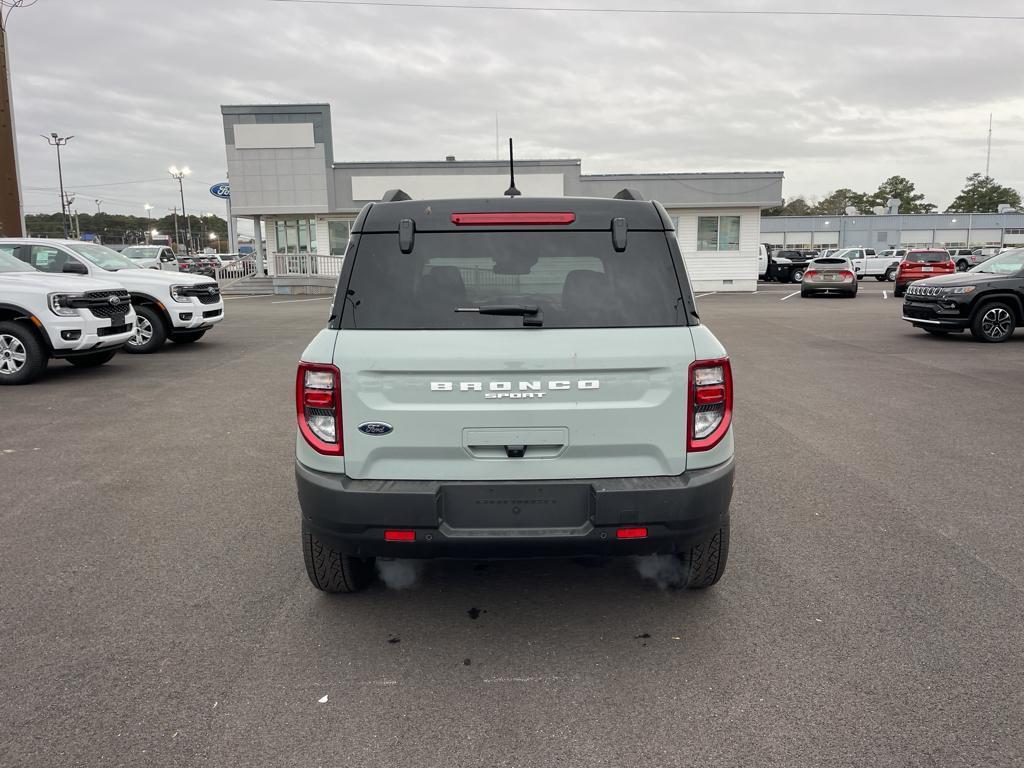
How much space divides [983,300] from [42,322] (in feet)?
47.8

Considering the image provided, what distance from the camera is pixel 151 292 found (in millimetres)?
12797

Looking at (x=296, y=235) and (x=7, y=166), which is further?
(x=296, y=235)

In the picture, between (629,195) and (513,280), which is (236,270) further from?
(513,280)

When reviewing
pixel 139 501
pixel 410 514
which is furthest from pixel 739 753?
pixel 139 501

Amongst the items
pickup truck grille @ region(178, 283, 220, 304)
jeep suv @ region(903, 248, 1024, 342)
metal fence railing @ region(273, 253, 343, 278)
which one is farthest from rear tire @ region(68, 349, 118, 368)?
metal fence railing @ region(273, 253, 343, 278)

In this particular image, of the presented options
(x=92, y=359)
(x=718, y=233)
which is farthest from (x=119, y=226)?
(x=92, y=359)

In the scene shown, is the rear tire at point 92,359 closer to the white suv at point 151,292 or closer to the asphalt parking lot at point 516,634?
the white suv at point 151,292

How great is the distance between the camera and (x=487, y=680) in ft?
10.1

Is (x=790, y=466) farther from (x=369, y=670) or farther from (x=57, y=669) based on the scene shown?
(x=57, y=669)

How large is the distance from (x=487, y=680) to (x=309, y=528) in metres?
0.98

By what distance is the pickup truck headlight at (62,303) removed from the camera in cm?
977

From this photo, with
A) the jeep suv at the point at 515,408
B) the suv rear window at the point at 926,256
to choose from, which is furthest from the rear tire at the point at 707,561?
the suv rear window at the point at 926,256

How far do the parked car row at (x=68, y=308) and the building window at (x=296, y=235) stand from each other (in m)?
22.4

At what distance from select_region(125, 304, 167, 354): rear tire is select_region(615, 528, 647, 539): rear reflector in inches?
460
